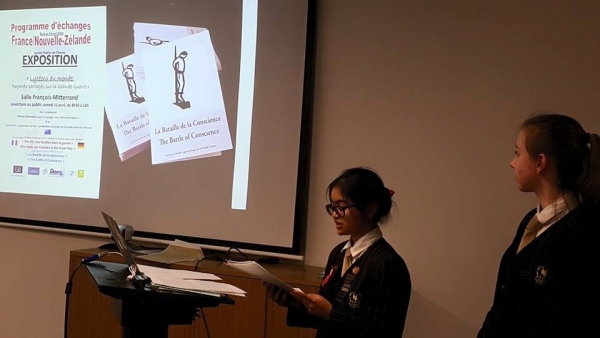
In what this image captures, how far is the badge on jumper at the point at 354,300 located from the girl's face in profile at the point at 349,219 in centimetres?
20

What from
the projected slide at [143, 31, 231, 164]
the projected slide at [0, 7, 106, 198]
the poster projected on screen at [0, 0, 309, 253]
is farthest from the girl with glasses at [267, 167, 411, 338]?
the projected slide at [0, 7, 106, 198]

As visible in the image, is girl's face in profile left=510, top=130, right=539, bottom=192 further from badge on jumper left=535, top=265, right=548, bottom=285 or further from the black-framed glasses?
the black-framed glasses

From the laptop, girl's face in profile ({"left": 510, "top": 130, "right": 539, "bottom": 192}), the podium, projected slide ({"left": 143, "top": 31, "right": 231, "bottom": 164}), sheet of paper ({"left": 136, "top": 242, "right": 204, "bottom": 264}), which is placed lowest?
sheet of paper ({"left": 136, "top": 242, "right": 204, "bottom": 264})

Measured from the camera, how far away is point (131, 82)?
11.2 feet

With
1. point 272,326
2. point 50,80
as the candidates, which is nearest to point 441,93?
point 272,326

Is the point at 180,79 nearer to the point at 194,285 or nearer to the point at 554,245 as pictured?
the point at 194,285

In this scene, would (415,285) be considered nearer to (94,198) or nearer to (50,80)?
Answer: (94,198)

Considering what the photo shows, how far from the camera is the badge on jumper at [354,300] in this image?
178cm

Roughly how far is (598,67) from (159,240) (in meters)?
2.29

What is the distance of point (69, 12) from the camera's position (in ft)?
11.7

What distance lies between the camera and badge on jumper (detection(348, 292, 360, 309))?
1.78 meters

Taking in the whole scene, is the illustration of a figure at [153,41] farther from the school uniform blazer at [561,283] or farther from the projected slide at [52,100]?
the school uniform blazer at [561,283]

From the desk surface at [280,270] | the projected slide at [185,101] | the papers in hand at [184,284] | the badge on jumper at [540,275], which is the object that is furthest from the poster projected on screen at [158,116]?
the badge on jumper at [540,275]

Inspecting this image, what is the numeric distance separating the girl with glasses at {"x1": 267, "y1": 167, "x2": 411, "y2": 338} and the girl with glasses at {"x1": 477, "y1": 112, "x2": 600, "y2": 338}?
296mm
